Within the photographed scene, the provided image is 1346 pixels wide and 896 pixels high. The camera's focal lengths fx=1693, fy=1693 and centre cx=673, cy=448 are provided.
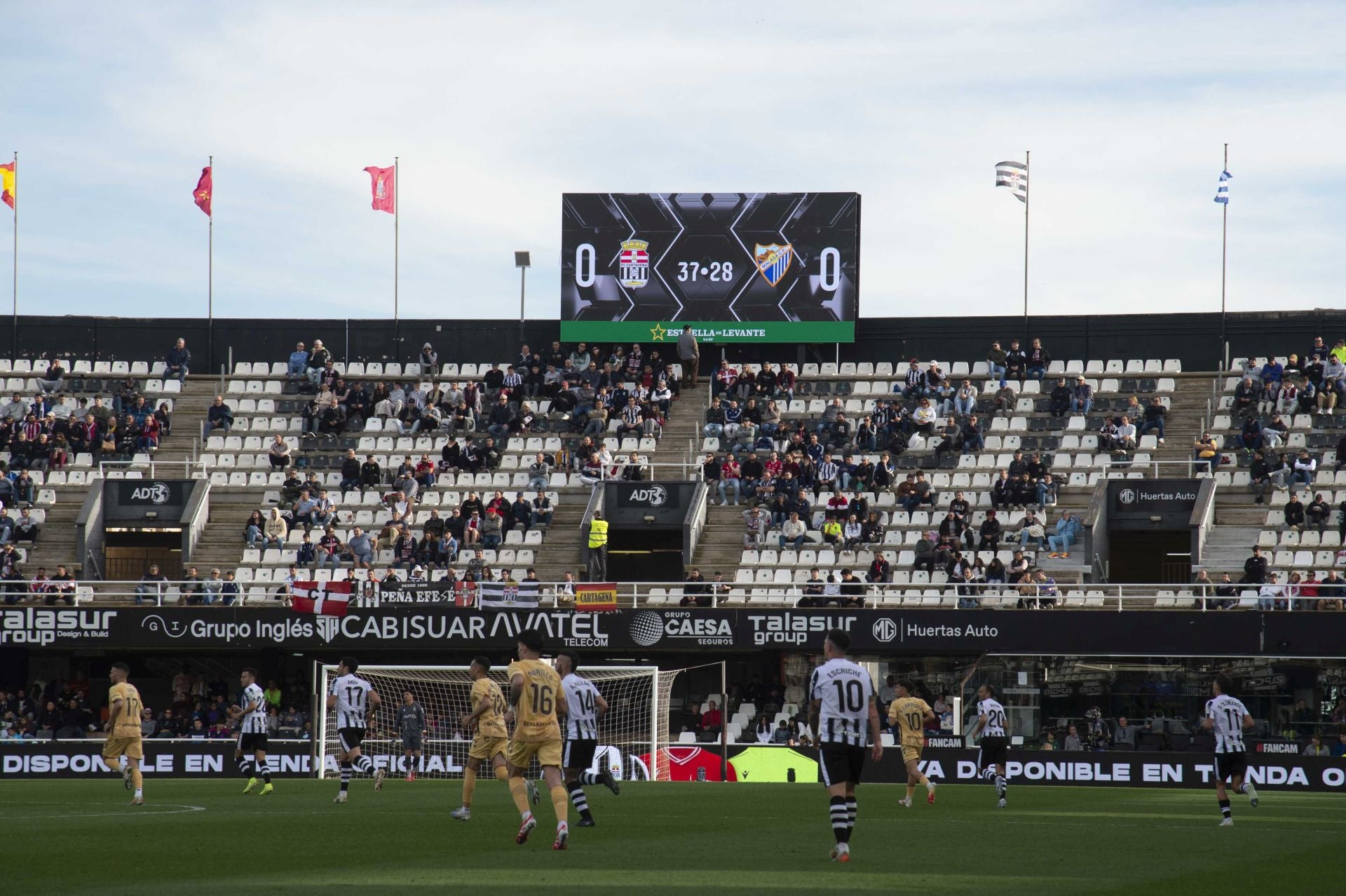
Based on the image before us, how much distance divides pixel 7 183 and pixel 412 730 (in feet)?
98.2

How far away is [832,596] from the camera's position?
35812 mm

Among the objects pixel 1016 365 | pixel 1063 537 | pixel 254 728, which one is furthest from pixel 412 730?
pixel 1016 365

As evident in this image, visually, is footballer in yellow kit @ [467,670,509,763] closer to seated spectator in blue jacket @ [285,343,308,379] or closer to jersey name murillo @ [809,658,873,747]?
jersey name murillo @ [809,658,873,747]

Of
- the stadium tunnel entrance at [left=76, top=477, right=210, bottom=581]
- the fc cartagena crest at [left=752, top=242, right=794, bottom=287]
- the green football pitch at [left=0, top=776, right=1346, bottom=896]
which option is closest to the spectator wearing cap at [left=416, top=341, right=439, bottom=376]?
the stadium tunnel entrance at [left=76, top=477, right=210, bottom=581]

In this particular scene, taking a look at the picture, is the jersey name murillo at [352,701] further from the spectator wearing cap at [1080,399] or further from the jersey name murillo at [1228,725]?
the spectator wearing cap at [1080,399]

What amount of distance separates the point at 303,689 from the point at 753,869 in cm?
2798

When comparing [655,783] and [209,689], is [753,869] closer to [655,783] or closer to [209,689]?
[655,783]

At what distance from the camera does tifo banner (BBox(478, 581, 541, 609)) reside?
3672 cm

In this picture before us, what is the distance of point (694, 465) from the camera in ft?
143

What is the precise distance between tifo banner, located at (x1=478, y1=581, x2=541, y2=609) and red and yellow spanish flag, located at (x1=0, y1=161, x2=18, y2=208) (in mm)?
25231

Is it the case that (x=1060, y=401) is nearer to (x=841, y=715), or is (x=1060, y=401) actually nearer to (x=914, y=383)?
(x=914, y=383)

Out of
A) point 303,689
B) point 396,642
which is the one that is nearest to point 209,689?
point 303,689

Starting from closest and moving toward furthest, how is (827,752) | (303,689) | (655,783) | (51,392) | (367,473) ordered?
(827,752) → (655,783) → (303,689) → (367,473) → (51,392)

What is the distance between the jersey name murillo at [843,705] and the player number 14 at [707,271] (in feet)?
116
